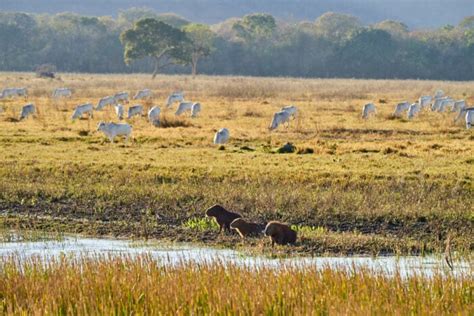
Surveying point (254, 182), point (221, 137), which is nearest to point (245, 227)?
point (254, 182)

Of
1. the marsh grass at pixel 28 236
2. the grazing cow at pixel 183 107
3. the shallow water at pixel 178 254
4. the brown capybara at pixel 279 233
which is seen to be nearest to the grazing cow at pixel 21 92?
the grazing cow at pixel 183 107

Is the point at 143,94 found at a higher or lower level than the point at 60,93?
lower

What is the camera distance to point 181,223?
14719 mm

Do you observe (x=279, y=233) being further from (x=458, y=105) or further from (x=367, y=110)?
(x=458, y=105)

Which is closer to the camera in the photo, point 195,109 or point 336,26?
point 195,109

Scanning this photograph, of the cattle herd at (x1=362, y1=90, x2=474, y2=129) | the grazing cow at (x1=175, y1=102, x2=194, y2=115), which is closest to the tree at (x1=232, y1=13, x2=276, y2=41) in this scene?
the cattle herd at (x1=362, y1=90, x2=474, y2=129)

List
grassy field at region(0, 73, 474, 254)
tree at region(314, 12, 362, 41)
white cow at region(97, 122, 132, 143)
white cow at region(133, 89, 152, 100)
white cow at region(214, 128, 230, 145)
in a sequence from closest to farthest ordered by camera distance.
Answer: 1. grassy field at region(0, 73, 474, 254)
2. white cow at region(214, 128, 230, 145)
3. white cow at region(97, 122, 132, 143)
4. white cow at region(133, 89, 152, 100)
5. tree at region(314, 12, 362, 41)

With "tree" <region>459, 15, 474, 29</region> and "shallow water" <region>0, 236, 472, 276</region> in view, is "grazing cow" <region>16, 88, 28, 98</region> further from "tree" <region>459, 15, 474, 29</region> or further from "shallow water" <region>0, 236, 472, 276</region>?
"tree" <region>459, 15, 474, 29</region>

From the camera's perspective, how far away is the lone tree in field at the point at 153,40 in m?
73.1

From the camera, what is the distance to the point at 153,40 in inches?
2881

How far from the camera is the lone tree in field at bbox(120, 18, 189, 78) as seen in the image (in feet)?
240

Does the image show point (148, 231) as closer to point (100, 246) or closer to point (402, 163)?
point (100, 246)

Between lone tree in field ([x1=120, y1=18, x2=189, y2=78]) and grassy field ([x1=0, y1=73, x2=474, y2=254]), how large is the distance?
148 feet

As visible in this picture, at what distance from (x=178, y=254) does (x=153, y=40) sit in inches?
2450
